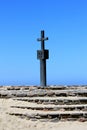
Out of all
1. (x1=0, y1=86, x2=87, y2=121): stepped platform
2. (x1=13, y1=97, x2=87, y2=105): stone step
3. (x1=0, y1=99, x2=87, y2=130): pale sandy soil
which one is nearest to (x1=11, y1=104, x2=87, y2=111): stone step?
(x1=0, y1=86, x2=87, y2=121): stepped platform

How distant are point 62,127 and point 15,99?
375cm

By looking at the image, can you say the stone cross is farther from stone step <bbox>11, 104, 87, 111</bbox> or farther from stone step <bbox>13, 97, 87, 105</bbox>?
stone step <bbox>11, 104, 87, 111</bbox>

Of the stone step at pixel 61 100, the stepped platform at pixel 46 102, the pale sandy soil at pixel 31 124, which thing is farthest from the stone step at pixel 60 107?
the pale sandy soil at pixel 31 124

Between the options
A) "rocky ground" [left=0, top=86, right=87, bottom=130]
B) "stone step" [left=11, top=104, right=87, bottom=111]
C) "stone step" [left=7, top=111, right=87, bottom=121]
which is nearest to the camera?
"rocky ground" [left=0, top=86, right=87, bottom=130]

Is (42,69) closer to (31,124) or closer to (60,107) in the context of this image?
(60,107)

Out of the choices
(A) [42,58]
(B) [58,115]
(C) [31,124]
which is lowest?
(C) [31,124]

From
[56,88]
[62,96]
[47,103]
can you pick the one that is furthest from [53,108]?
[56,88]

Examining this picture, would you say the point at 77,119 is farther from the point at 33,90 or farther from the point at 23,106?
the point at 33,90

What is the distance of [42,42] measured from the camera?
20406 millimetres

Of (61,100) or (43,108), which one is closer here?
(43,108)

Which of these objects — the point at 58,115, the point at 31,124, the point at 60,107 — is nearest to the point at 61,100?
the point at 60,107

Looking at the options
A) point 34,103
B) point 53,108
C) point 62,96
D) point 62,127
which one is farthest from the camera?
point 62,96

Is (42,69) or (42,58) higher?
(42,58)

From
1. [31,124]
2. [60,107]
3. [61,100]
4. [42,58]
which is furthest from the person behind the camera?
[42,58]
